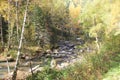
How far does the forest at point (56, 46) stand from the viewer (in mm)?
10500

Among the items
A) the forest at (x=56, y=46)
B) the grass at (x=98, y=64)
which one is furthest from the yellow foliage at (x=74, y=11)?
the grass at (x=98, y=64)

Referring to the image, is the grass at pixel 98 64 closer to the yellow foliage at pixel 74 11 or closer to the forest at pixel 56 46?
the forest at pixel 56 46

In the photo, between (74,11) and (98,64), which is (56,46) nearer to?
(98,64)

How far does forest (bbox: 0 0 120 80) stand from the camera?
1050 centimetres

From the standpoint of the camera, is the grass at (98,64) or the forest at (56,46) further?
the forest at (56,46)

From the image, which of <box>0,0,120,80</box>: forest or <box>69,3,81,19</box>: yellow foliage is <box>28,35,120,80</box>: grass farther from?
<box>69,3,81,19</box>: yellow foliage

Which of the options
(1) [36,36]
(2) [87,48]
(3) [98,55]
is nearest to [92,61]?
(3) [98,55]

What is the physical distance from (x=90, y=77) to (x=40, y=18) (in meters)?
37.3

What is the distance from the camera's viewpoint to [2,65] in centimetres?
3014

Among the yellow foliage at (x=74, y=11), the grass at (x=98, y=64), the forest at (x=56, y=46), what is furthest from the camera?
the yellow foliage at (x=74, y=11)

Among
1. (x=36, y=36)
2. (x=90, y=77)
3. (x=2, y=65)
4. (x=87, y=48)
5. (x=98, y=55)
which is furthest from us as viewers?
(x=36, y=36)

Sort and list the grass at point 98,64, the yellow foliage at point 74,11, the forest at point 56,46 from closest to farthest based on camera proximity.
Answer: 1. the grass at point 98,64
2. the forest at point 56,46
3. the yellow foliage at point 74,11

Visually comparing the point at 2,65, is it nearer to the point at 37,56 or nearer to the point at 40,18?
the point at 37,56

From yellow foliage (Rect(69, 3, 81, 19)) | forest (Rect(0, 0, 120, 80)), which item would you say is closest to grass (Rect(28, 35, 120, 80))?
forest (Rect(0, 0, 120, 80))
